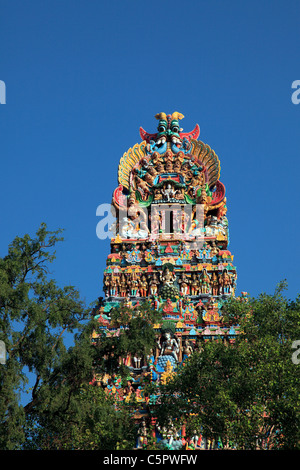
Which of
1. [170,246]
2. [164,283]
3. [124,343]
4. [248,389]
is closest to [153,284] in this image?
[164,283]

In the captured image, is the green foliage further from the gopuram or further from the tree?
the gopuram

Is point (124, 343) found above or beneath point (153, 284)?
beneath

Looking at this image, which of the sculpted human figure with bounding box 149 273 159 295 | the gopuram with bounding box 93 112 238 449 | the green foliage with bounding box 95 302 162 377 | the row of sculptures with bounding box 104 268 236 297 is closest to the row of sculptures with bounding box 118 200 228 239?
the gopuram with bounding box 93 112 238 449

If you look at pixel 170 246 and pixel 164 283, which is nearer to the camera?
pixel 164 283

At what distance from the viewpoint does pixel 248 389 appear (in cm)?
2412

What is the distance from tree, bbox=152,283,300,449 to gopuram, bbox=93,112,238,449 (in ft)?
24.3

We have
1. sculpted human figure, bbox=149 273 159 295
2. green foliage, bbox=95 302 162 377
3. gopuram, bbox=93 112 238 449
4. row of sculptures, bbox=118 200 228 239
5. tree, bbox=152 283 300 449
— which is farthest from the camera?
row of sculptures, bbox=118 200 228 239

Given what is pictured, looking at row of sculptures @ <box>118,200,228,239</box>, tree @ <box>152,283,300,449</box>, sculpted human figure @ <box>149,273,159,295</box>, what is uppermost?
row of sculptures @ <box>118,200,228,239</box>

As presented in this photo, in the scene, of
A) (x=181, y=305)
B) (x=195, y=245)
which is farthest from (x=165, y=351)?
(x=195, y=245)

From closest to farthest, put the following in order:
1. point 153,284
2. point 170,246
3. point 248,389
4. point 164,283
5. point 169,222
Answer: point 248,389, point 164,283, point 153,284, point 170,246, point 169,222

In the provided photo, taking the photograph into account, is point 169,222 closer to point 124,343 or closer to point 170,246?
point 170,246

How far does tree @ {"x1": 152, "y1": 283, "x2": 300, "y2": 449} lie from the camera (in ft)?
76.7

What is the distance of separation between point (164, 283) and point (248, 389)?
15439 millimetres

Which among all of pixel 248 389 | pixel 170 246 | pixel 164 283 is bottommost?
pixel 248 389
